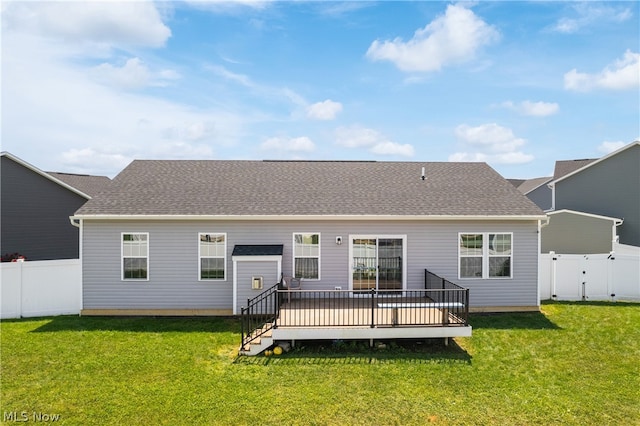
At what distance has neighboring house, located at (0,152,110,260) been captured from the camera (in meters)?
15.4

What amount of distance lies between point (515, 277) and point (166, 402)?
1024 cm

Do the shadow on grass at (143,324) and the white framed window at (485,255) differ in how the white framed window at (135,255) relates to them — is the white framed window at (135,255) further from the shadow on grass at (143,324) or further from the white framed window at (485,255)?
the white framed window at (485,255)

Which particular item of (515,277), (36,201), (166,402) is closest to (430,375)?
(166,402)

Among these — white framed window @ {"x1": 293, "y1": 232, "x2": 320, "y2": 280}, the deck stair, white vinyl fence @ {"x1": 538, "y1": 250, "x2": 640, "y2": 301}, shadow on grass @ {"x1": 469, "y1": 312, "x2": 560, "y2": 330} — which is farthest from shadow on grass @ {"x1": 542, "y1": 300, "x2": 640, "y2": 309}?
the deck stair

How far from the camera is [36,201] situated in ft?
53.2

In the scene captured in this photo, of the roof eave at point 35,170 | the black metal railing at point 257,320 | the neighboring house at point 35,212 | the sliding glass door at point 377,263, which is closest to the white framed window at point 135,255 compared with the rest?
the black metal railing at point 257,320

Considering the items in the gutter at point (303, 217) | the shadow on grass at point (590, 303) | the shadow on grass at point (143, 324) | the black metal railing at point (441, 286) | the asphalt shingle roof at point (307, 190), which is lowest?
the shadow on grass at point (143, 324)

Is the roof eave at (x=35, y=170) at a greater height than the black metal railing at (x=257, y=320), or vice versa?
the roof eave at (x=35, y=170)

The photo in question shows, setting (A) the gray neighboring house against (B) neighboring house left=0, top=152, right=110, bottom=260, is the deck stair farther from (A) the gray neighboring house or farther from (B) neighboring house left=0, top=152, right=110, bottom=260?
(B) neighboring house left=0, top=152, right=110, bottom=260

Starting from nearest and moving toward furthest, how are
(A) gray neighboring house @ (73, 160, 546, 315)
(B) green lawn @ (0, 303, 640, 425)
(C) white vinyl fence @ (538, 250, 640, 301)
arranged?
(B) green lawn @ (0, 303, 640, 425) → (A) gray neighboring house @ (73, 160, 546, 315) → (C) white vinyl fence @ (538, 250, 640, 301)

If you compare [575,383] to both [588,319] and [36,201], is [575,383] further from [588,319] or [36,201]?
[36,201]

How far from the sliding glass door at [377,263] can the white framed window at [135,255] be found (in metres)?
6.24

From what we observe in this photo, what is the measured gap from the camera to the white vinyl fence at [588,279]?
1280 cm

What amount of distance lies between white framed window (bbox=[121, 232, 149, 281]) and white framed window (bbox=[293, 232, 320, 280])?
4.48 m
